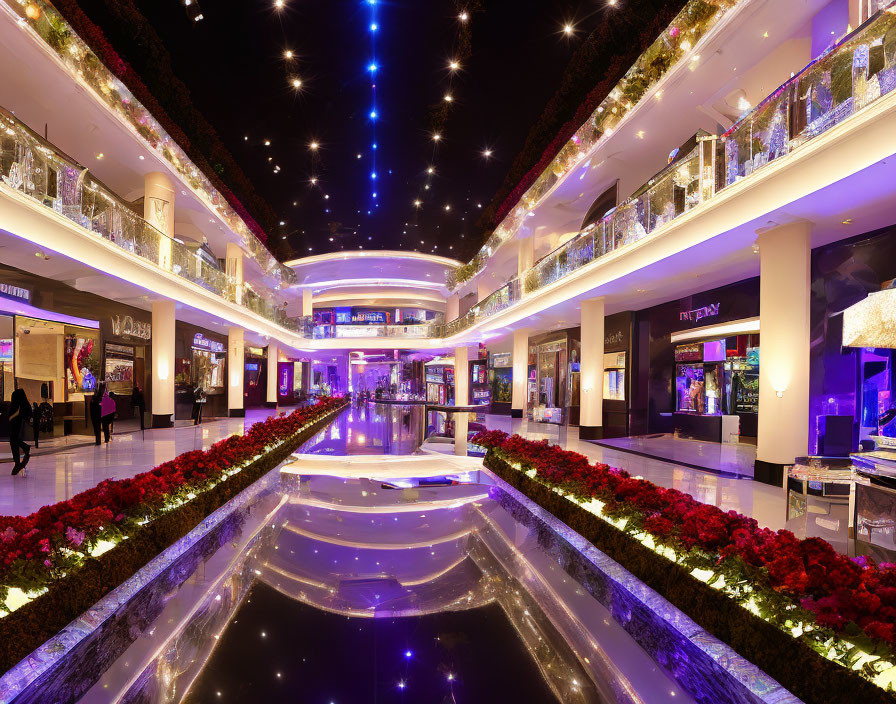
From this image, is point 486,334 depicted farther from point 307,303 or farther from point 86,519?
point 86,519

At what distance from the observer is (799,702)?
92.7 inches

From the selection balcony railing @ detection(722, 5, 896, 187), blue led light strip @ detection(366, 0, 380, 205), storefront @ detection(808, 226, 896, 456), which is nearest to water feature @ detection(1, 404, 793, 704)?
balcony railing @ detection(722, 5, 896, 187)

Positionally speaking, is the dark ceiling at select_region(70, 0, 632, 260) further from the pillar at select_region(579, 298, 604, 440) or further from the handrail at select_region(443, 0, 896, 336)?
the pillar at select_region(579, 298, 604, 440)

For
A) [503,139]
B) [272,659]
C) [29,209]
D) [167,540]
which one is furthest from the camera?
[503,139]

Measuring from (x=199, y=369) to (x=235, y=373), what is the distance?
53.1 inches

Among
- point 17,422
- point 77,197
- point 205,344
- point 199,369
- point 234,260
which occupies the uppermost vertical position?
point 234,260

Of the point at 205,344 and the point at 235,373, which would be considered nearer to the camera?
the point at 205,344

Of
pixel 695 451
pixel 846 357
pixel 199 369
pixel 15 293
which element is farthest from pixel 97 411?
pixel 846 357

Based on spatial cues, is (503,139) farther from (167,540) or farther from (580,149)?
(167,540)

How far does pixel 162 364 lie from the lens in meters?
13.9

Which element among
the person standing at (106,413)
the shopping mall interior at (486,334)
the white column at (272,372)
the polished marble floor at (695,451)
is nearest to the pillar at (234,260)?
the shopping mall interior at (486,334)

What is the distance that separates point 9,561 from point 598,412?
12345mm

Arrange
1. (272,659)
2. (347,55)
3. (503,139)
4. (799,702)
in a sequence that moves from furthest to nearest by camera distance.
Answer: (503,139) → (347,55) → (272,659) → (799,702)

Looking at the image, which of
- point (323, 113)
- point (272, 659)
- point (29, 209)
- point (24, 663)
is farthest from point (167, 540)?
point (323, 113)
